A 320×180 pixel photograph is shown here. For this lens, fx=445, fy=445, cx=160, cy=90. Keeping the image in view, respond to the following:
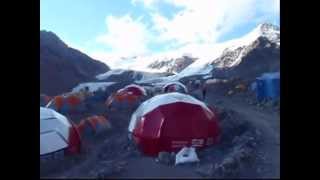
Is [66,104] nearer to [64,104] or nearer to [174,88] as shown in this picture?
[64,104]

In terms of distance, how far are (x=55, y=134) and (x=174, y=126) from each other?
1.53m

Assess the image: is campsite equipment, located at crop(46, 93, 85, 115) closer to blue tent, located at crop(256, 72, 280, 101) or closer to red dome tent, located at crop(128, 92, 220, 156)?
red dome tent, located at crop(128, 92, 220, 156)

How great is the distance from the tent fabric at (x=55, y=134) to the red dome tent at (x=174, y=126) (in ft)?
2.86

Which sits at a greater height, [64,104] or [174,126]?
[64,104]

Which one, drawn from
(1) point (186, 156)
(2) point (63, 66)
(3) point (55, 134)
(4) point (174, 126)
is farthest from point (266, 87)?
(2) point (63, 66)

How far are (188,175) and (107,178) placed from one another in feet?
2.99

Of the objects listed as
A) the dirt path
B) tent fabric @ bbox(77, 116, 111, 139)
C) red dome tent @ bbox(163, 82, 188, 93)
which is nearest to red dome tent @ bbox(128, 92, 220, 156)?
the dirt path

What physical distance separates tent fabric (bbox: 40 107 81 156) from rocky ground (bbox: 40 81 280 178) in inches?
7.2

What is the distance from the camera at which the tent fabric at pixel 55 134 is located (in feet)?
17.4

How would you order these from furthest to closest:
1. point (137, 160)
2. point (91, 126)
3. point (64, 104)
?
1. point (64, 104)
2. point (91, 126)
3. point (137, 160)

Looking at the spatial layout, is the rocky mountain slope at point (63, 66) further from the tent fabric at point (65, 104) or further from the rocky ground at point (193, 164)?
the rocky ground at point (193, 164)

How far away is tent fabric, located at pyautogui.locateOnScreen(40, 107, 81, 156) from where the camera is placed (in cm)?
532

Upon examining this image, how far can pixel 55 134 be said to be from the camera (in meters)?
5.50

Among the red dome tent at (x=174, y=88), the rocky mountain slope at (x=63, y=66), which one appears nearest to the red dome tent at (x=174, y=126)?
the red dome tent at (x=174, y=88)
